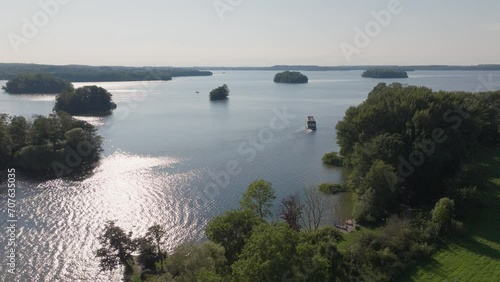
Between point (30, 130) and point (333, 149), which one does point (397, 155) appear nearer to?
point (333, 149)

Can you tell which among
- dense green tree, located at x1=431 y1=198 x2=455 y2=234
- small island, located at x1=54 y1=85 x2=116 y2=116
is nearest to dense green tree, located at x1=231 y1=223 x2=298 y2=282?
dense green tree, located at x1=431 y1=198 x2=455 y2=234

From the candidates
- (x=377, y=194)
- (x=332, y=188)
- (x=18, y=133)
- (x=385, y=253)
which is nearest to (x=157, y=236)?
(x=385, y=253)

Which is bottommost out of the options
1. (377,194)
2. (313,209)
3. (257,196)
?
(313,209)

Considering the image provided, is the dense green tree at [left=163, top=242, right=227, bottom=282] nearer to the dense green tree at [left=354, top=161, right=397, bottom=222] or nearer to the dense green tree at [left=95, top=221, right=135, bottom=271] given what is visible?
the dense green tree at [left=95, top=221, right=135, bottom=271]

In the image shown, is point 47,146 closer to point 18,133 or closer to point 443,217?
point 18,133

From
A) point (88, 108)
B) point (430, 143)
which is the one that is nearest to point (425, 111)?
point (430, 143)

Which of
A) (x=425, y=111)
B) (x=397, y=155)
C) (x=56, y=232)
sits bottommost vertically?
(x=56, y=232)
